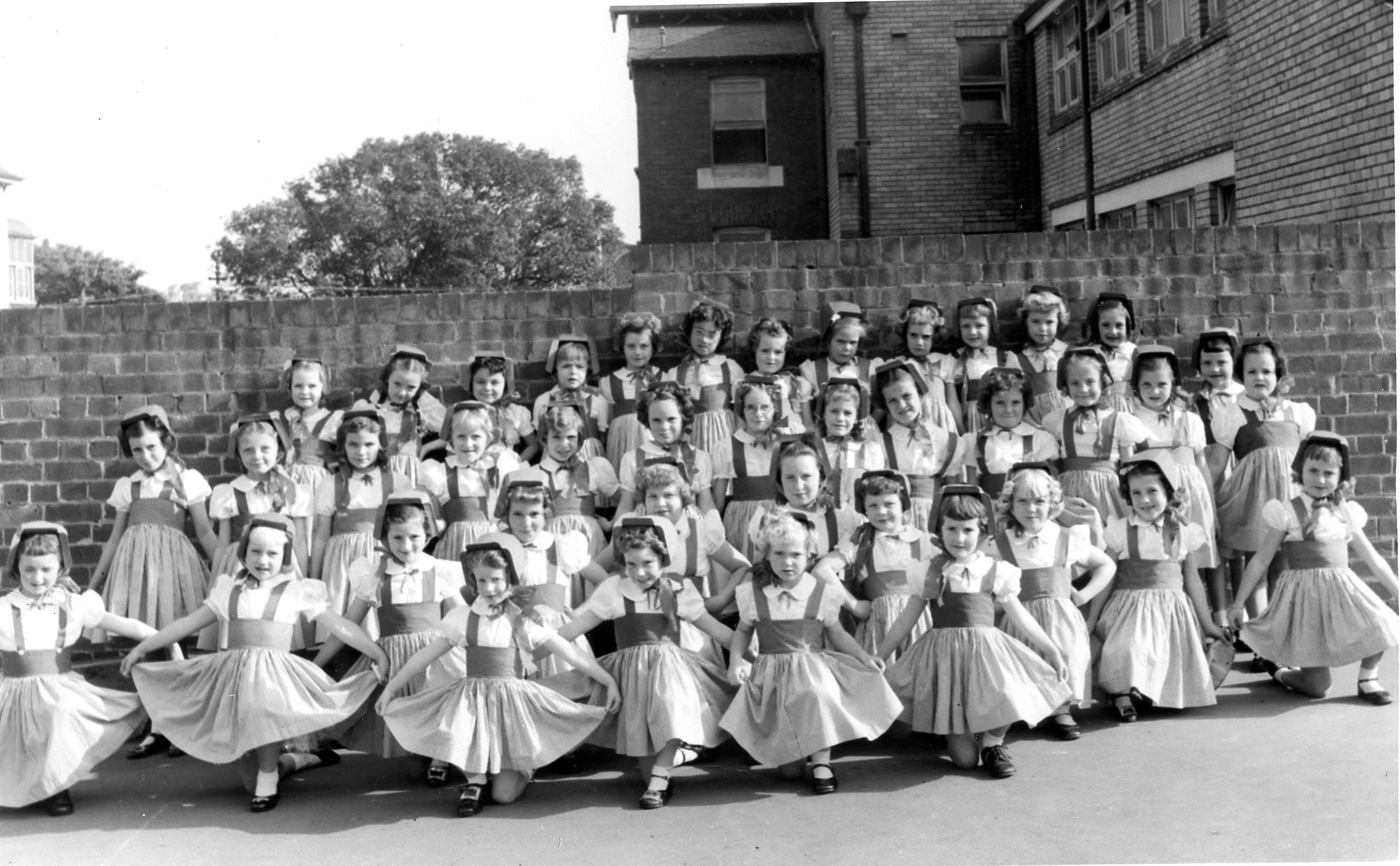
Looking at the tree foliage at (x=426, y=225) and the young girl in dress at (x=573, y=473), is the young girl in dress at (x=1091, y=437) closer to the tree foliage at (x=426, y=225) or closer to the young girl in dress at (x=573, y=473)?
the young girl in dress at (x=573, y=473)

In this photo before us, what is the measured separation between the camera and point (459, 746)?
560cm

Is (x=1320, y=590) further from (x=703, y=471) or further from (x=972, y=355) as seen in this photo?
(x=703, y=471)

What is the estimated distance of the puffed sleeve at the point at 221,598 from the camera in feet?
19.6

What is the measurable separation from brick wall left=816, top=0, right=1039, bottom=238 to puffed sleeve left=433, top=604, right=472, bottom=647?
1636 centimetres

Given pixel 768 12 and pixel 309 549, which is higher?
pixel 768 12

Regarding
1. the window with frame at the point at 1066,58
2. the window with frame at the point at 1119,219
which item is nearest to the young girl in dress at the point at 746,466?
the window with frame at the point at 1119,219

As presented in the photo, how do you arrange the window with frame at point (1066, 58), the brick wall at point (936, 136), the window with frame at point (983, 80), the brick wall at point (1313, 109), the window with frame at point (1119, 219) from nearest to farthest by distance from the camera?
the brick wall at point (1313, 109) → the window with frame at point (1119, 219) → the window with frame at point (1066, 58) → the brick wall at point (936, 136) → the window with frame at point (983, 80)

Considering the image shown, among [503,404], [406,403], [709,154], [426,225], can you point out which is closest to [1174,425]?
[503,404]

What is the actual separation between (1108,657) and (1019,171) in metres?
16.3

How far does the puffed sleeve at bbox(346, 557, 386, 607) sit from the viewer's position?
20.3ft

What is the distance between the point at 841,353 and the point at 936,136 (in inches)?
580

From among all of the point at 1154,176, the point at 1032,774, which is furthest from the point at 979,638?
the point at 1154,176

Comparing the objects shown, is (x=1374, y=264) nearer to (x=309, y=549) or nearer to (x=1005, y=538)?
(x=1005, y=538)

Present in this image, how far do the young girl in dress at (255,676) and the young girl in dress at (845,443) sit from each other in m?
2.36
